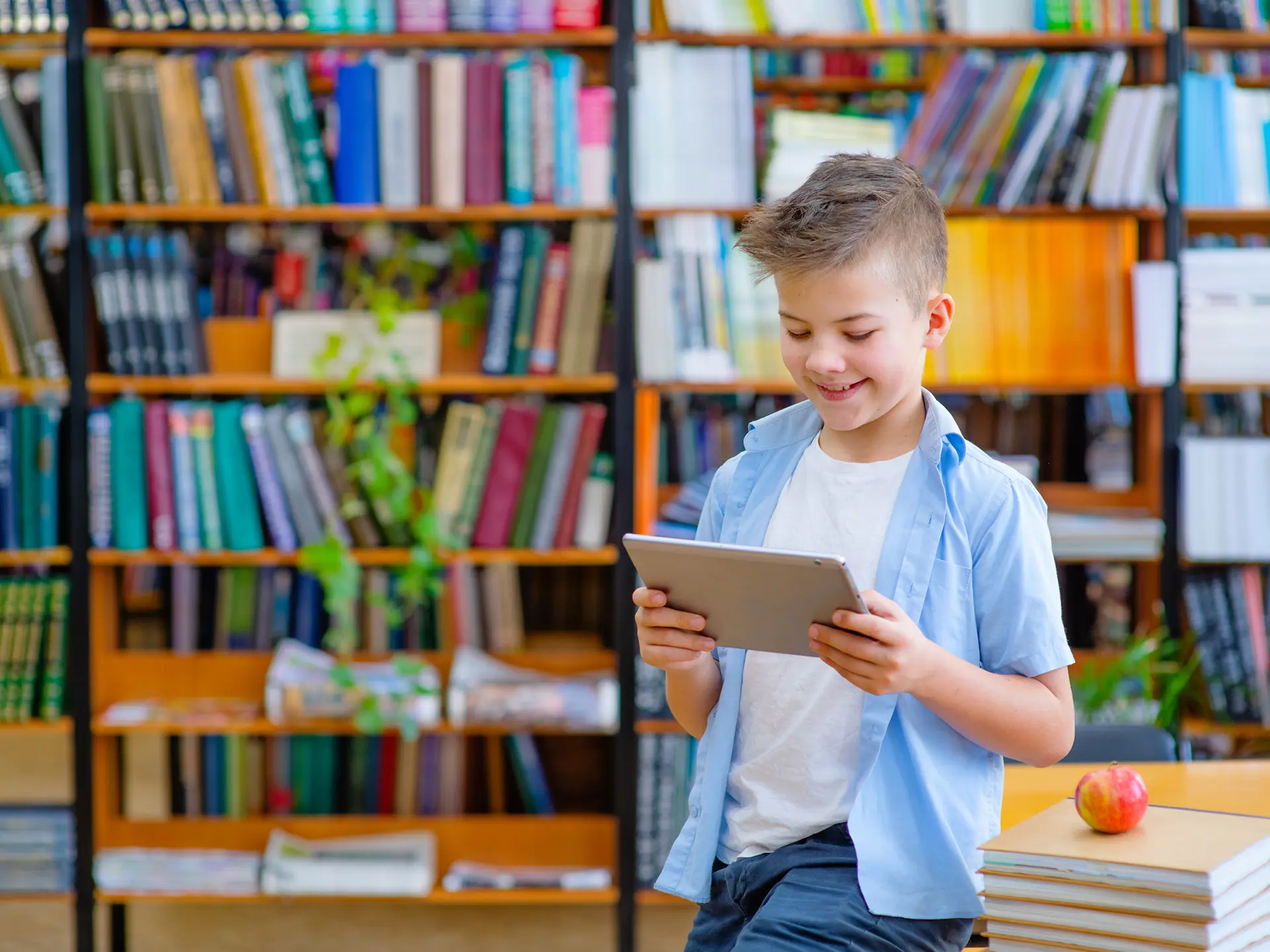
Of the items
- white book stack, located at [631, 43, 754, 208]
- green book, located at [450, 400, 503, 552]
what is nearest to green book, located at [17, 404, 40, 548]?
green book, located at [450, 400, 503, 552]

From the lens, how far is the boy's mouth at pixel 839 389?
1.10m

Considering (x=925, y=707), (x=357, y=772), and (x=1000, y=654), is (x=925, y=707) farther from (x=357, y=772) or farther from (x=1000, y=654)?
(x=357, y=772)

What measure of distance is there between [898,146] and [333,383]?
1380 millimetres

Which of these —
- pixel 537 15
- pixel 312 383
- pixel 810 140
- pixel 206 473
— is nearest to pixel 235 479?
pixel 206 473

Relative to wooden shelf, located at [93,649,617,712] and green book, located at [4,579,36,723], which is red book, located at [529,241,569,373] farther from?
green book, located at [4,579,36,723]

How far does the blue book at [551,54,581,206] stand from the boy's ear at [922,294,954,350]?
1.68 metres

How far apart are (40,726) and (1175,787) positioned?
7.85 ft

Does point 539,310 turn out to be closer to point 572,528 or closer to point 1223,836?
point 572,528

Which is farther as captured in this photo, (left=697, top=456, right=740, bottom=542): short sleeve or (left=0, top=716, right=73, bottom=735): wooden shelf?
(left=0, top=716, right=73, bottom=735): wooden shelf

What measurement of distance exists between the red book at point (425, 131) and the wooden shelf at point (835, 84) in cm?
78

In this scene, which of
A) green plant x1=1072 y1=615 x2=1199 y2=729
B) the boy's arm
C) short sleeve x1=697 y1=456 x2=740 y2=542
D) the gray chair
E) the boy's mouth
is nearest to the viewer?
the boy's arm

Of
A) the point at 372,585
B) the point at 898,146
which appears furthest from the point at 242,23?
the point at 898,146

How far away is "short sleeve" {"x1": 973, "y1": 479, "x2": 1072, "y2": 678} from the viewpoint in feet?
3.52

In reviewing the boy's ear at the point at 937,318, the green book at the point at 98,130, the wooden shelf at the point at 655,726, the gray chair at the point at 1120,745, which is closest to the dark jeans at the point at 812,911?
the boy's ear at the point at 937,318
